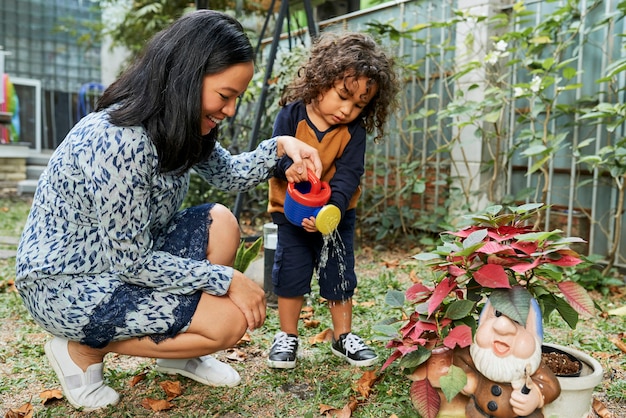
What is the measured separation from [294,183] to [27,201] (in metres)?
5.66

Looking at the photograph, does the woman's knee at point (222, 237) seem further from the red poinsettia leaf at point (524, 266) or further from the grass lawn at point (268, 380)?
the red poinsettia leaf at point (524, 266)

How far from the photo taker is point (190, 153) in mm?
1553

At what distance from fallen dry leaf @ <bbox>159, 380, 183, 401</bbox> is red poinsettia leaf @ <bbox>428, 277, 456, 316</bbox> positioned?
0.85 meters

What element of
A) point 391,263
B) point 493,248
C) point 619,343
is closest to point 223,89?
point 493,248

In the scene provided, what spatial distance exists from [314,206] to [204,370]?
637mm

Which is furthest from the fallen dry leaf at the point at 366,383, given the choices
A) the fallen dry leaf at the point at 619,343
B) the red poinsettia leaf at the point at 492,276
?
the fallen dry leaf at the point at 619,343

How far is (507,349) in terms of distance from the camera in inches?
50.6

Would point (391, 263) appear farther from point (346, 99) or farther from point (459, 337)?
point (459, 337)

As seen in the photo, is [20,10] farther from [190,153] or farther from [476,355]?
[476,355]

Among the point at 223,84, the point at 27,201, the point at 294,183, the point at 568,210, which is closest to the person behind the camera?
the point at 223,84

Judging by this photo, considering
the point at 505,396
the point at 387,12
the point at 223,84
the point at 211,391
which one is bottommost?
the point at 211,391

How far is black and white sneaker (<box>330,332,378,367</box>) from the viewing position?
194 centimetres

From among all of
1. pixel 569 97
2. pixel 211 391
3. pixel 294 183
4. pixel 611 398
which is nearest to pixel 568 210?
pixel 569 97

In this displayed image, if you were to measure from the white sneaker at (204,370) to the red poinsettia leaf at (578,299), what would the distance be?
103 centimetres
